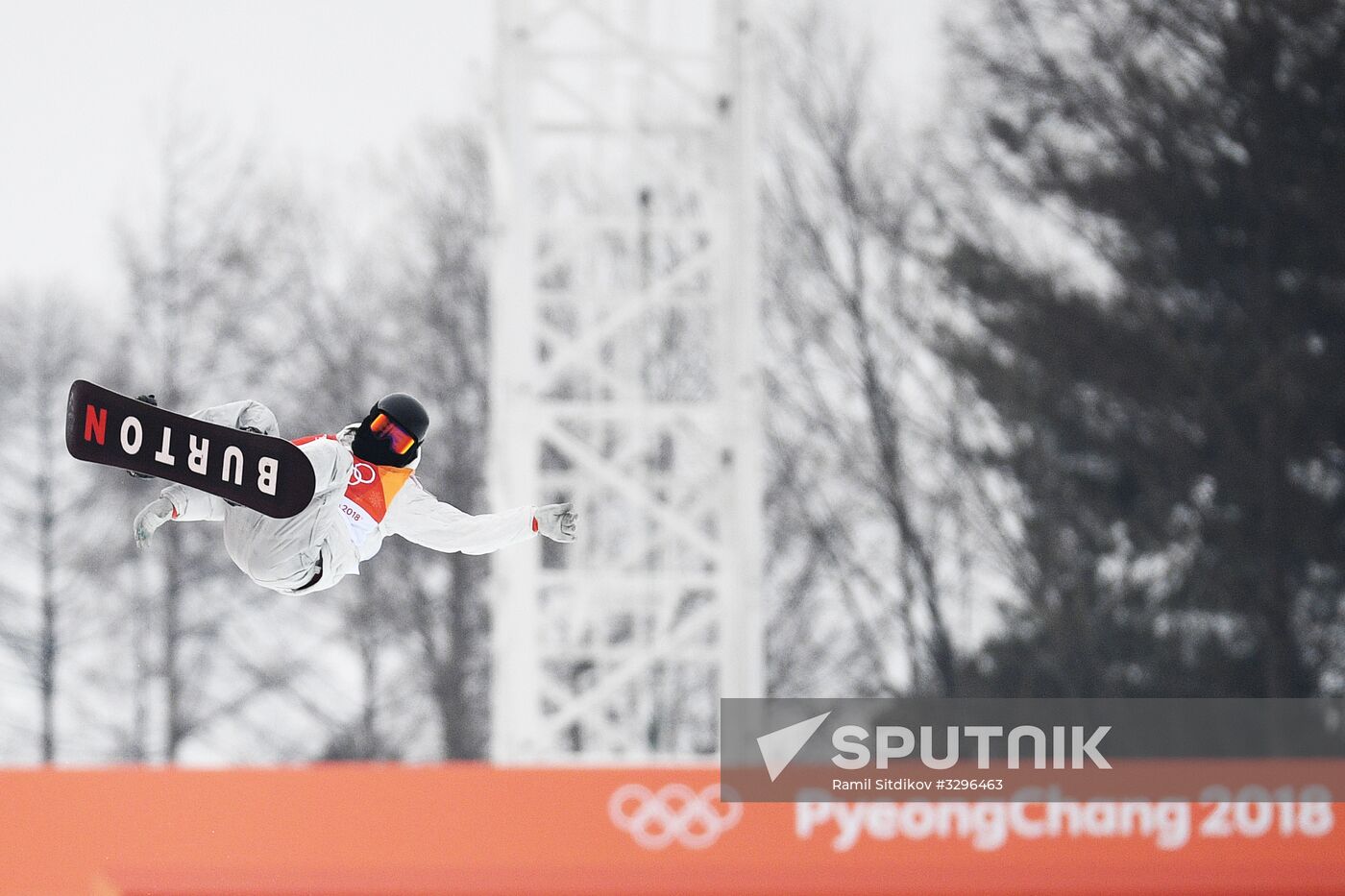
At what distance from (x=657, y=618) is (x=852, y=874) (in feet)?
10.9

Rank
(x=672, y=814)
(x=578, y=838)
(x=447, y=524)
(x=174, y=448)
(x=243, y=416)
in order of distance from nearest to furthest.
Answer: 1. (x=174, y=448)
2. (x=243, y=416)
3. (x=447, y=524)
4. (x=578, y=838)
5. (x=672, y=814)

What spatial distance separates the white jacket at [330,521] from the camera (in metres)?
2.37

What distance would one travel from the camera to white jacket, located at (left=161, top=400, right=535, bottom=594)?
7.79 ft

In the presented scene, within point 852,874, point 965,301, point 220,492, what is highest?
point 965,301

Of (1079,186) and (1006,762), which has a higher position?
(1079,186)

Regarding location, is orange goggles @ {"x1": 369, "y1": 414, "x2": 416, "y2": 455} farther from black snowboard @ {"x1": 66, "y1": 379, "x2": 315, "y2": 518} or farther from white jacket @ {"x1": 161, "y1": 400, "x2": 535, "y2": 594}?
black snowboard @ {"x1": 66, "y1": 379, "x2": 315, "y2": 518}

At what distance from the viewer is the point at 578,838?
37.8ft

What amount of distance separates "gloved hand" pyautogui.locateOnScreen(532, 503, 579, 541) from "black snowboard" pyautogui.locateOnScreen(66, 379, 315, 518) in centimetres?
38

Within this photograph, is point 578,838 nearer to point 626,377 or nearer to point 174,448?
point 626,377

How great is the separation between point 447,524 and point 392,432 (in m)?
0.19

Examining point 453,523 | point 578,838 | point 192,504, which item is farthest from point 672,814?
point 192,504

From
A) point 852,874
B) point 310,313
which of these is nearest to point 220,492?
point 852,874

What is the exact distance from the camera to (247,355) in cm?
1708

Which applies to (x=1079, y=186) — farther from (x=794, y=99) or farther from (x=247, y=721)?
(x=247, y=721)
